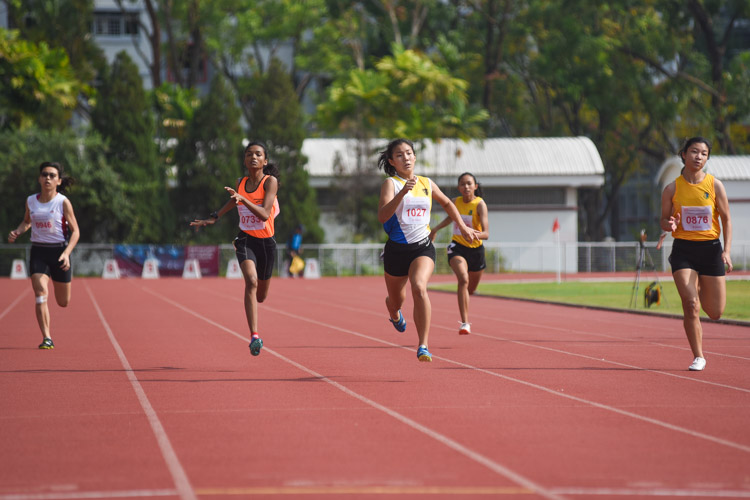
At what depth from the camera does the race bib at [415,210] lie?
33.0ft

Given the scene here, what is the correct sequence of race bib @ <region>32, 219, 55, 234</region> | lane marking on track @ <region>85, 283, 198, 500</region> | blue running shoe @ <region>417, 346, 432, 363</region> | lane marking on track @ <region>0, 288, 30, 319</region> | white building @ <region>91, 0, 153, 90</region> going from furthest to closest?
white building @ <region>91, 0, 153, 90</region>, lane marking on track @ <region>0, 288, 30, 319</region>, race bib @ <region>32, 219, 55, 234</region>, blue running shoe @ <region>417, 346, 432, 363</region>, lane marking on track @ <region>85, 283, 198, 500</region>

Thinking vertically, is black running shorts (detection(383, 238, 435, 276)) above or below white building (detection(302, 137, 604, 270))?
below

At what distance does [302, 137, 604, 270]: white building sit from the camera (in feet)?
158

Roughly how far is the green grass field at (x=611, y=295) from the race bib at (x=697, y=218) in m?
7.81

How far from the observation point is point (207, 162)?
43688 millimetres

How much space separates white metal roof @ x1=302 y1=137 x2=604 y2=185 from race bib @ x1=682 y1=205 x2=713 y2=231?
3705 centimetres

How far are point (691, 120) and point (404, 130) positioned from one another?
14865 millimetres

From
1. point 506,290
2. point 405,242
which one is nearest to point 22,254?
point 506,290

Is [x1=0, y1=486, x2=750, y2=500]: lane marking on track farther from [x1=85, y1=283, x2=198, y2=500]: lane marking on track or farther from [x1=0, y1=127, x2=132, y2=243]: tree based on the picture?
[x1=0, y1=127, x2=132, y2=243]: tree

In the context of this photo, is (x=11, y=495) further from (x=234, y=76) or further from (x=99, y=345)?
(x=234, y=76)

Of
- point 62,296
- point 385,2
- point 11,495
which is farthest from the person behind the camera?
point 385,2

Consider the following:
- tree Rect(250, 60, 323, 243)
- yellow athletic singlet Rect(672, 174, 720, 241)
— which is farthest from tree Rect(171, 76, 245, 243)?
yellow athletic singlet Rect(672, 174, 720, 241)

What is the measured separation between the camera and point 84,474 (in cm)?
579

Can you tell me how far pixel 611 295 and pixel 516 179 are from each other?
23.3 meters
